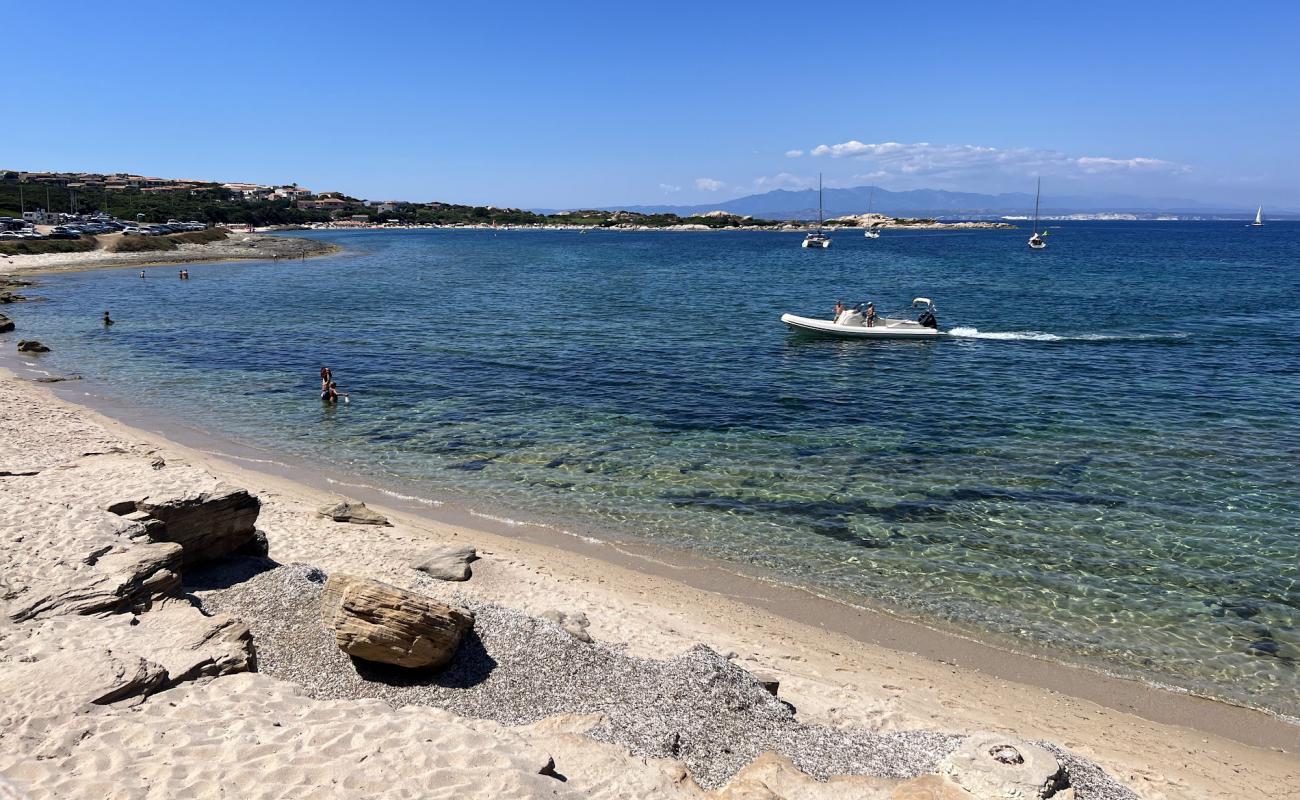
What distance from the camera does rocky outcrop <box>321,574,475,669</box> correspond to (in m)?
8.69

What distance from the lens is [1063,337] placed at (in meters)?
35.8

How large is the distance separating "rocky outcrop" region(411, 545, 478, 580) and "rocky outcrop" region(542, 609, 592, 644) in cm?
206

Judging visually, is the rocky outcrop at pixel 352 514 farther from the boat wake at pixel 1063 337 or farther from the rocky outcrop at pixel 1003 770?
the boat wake at pixel 1063 337

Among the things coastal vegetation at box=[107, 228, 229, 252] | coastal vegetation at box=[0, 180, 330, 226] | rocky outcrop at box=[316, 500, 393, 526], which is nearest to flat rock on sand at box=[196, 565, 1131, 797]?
rocky outcrop at box=[316, 500, 393, 526]

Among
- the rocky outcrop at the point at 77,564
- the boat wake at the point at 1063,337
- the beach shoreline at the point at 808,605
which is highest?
the boat wake at the point at 1063,337

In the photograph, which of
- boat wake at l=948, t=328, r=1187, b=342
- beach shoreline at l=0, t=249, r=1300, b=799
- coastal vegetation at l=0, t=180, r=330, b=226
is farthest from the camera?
coastal vegetation at l=0, t=180, r=330, b=226

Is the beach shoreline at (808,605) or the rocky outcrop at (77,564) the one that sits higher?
the rocky outcrop at (77,564)

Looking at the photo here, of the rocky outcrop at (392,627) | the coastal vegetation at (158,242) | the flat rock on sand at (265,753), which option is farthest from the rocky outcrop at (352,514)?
the coastal vegetation at (158,242)

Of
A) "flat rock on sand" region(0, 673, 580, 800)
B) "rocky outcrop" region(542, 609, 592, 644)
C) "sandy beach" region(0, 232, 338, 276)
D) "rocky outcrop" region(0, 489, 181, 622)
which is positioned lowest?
"rocky outcrop" region(542, 609, 592, 644)

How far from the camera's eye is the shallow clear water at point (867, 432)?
12.8 meters

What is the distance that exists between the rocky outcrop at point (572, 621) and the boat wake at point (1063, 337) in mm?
29938

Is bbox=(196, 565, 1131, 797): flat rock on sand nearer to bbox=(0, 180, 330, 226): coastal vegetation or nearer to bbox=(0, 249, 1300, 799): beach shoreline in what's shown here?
bbox=(0, 249, 1300, 799): beach shoreline

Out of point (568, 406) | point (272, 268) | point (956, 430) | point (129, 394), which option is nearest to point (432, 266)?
point (272, 268)

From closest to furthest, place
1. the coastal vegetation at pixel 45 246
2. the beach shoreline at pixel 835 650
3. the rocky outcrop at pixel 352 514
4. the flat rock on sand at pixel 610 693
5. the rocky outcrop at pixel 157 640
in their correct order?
the rocky outcrop at pixel 157 640 < the flat rock on sand at pixel 610 693 < the beach shoreline at pixel 835 650 < the rocky outcrop at pixel 352 514 < the coastal vegetation at pixel 45 246
